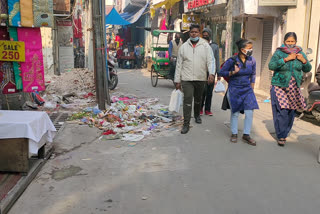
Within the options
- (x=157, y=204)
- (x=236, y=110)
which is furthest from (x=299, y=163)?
(x=157, y=204)

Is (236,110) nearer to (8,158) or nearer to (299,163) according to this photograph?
(299,163)

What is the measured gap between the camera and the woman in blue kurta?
555cm

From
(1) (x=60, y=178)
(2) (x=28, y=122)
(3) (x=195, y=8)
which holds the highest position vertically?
(3) (x=195, y=8)

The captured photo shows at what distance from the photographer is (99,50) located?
7777mm

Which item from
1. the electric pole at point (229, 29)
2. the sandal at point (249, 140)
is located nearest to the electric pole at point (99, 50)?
the sandal at point (249, 140)

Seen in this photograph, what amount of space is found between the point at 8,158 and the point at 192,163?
2.37 metres

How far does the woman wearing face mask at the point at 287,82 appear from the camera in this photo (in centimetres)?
535

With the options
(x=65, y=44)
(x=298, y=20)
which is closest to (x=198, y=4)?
(x=298, y=20)

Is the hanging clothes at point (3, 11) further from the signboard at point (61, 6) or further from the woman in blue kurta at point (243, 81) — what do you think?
the signboard at point (61, 6)

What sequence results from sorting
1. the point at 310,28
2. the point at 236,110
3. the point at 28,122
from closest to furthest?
1. the point at 28,122
2. the point at 236,110
3. the point at 310,28

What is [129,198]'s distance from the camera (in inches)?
145

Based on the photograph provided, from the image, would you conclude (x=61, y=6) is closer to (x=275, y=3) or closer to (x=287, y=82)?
(x=275, y=3)

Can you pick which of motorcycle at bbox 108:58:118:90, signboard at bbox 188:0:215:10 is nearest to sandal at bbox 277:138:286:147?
motorcycle at bbox 108:58:118:90

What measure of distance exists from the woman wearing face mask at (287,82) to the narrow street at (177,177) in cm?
46
